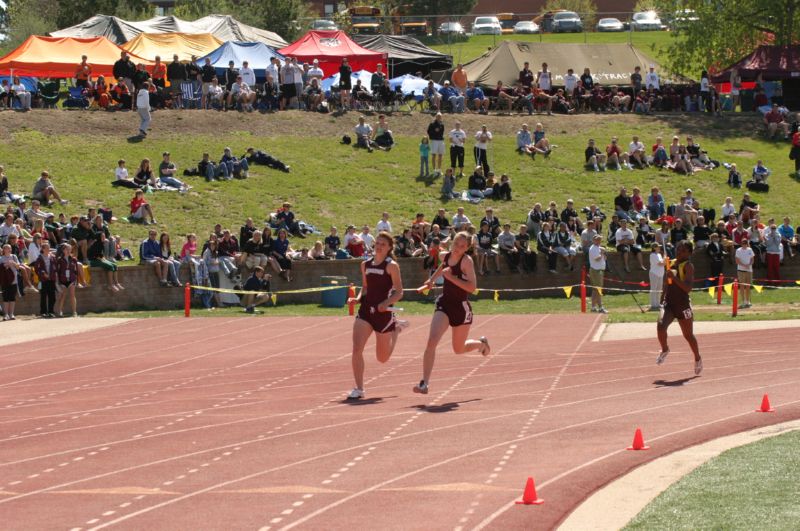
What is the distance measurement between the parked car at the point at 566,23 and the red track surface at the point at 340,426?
60.0m

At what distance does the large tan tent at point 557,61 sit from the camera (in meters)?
51.8

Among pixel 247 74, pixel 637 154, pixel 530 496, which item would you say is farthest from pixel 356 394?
pixel 247 74

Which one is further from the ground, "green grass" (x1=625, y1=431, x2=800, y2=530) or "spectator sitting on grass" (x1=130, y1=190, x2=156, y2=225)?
"spectator sitting on grass" (x1=130, y1=190, x2=156, y2=225)

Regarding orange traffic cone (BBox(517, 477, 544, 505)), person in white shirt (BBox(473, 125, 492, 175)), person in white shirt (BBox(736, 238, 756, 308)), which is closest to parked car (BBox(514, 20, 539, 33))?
person in white shirt (BBox(473, 125, 492, 175))

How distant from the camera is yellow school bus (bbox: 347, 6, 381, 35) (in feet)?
253

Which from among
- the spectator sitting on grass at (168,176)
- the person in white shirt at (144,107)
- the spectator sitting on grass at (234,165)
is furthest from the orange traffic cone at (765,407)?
the person in white shirt at (144,107)

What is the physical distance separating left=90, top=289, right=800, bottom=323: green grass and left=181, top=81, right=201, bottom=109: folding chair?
13871mm

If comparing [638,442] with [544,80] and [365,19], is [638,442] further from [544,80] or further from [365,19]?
[365,19]

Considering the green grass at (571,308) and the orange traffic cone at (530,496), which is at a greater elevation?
the orange traffic cone at (530,496)

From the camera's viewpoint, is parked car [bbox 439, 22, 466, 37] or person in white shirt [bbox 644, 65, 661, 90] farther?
parked car [bbox 439, 22, 466, 37]

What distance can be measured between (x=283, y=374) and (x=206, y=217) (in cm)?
1636

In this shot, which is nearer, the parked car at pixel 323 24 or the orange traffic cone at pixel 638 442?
the orange traffic cone at pixel 638 442

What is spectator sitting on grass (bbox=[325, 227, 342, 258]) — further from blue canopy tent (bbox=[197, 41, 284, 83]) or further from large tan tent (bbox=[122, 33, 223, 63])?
large tan tent (bbox=[122, 33, 223, 63])

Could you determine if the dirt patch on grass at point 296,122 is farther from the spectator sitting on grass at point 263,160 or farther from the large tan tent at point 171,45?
the large tan tent at point 171,45
